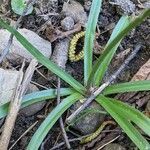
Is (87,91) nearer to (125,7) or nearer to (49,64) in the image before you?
(49,64)

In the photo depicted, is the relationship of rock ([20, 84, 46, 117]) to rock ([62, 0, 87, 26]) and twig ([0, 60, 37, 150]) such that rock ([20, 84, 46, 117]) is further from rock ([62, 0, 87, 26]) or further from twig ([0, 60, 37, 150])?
rock ([62, 0, 87, 26])

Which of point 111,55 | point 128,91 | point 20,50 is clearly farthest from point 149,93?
point 20,50

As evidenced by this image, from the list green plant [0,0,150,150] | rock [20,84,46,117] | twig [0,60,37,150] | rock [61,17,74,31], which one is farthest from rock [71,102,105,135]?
rock [61,17,74,31]

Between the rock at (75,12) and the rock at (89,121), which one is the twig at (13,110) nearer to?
the rock at (89,121)

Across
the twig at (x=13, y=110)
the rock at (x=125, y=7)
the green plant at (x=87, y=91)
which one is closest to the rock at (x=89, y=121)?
the green plant at (x=87, y=91)

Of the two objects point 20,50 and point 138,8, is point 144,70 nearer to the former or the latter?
point 138,8
